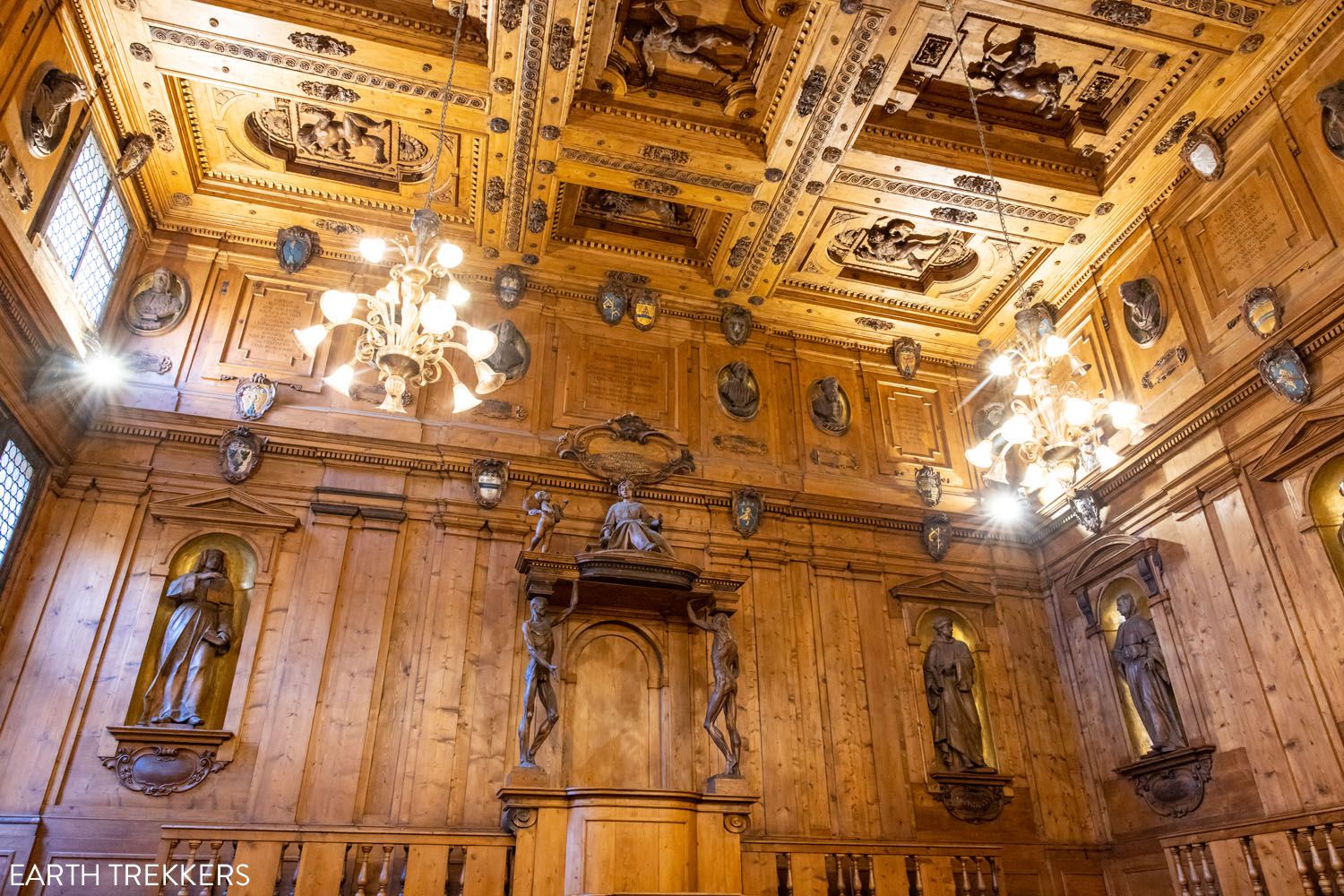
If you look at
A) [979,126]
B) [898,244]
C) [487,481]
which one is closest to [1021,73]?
[979,126]

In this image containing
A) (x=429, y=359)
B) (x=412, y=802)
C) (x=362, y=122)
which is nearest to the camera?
(x=429, y=359)

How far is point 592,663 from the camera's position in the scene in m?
9.13

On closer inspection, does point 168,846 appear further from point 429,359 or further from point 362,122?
point 362,122

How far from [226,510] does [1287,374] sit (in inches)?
367

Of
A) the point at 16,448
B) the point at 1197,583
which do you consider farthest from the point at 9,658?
the point at 1197,583

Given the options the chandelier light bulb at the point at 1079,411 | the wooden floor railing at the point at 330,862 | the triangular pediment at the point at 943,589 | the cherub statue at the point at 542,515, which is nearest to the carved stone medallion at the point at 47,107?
the cherub statue at the point at 542,515

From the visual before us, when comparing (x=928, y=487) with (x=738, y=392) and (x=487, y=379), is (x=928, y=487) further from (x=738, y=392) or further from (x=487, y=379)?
(x=487, y=379)

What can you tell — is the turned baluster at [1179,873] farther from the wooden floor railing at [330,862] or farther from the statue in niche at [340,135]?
the statue in niche at [340,135]

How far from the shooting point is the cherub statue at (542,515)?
8.99m

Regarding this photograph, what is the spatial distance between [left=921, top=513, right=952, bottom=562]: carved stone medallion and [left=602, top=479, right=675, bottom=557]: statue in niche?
3156mm

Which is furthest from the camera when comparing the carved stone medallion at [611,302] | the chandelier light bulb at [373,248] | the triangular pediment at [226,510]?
the carved stone medallion at [611,302]

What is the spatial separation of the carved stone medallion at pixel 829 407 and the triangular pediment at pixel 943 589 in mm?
1991

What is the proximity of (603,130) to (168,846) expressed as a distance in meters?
7.05

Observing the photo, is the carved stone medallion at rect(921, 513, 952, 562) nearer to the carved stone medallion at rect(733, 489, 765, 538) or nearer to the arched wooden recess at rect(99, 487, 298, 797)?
the carved stone medallion at rect(733, 489, 765, 538)
